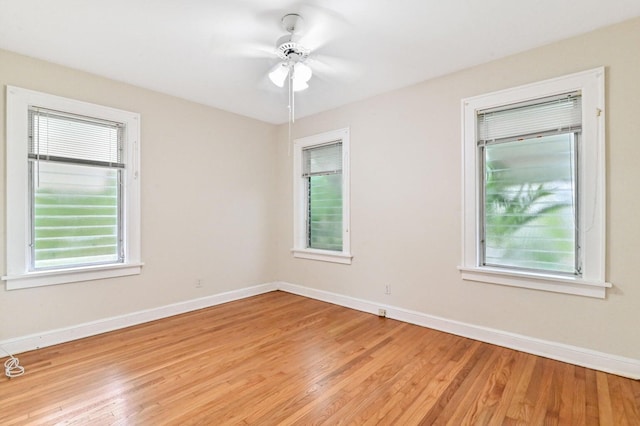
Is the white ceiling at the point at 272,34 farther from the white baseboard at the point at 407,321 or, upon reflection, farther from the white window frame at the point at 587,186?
the white baseboard at the point at 407,321

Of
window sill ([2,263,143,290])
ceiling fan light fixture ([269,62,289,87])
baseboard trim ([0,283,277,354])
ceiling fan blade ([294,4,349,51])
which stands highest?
Result: ceiling fan blade ([294,4,349,51])

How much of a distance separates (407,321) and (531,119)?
2.39 metres

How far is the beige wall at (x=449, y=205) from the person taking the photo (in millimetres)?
2359

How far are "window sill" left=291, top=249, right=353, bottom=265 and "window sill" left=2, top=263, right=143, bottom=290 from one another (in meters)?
2.12

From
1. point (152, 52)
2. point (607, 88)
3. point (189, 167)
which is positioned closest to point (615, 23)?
point (607, 88)

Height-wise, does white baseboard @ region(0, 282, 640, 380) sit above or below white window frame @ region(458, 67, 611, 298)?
below

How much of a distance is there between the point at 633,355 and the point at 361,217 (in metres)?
2.67

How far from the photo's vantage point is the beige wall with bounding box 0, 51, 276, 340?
289 centimetres

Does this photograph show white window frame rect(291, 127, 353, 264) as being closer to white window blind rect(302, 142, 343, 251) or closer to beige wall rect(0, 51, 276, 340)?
white window blind rect(302, 142, 343, 251)

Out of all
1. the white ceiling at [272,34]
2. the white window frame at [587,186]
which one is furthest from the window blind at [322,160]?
the white window frame at [587,186]

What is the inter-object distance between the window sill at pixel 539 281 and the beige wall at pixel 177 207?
3.03m

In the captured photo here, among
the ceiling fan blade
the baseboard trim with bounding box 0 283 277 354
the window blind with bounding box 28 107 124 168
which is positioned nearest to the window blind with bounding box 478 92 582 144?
the ceiling fan blade

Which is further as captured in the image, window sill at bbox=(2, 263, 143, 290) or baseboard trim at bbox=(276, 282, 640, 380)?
window sill at bbox=(2, 263, 143, 290)

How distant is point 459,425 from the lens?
1.82m
